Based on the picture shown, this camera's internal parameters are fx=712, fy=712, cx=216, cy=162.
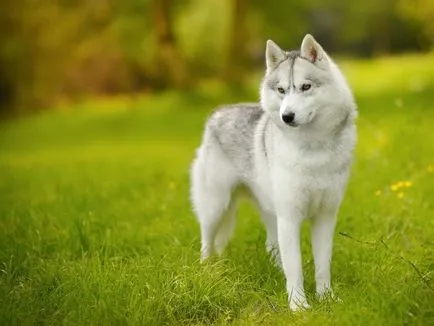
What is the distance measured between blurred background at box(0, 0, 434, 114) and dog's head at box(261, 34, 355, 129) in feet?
46.2

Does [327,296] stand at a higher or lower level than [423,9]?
higher

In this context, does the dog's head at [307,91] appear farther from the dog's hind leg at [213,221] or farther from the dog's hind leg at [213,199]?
the dog's hind leg at [213,221]

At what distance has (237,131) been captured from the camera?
519cm

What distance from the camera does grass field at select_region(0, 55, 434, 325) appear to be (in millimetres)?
4020

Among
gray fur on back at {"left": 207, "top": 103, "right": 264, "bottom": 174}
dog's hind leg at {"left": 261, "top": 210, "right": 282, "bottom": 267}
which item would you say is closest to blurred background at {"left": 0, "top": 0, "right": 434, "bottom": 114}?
gray fur on back at {"left": 207, "top": 103, "right": 264, "bottom": 174}

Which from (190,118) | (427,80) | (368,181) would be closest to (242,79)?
(190,118)

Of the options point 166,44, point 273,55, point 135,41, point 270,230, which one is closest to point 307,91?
point 273,55

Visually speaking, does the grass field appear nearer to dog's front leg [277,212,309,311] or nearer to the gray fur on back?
dog's front leg [277,212,309,311]

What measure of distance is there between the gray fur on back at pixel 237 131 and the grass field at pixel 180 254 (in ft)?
2.27

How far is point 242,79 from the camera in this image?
19281mm

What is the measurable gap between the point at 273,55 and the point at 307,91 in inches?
17.6

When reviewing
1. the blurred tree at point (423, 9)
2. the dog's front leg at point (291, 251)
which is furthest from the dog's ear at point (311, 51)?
the blurred tree at point (423, 9)

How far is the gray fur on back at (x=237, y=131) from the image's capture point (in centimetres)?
505

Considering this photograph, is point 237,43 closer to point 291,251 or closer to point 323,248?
point 323,248
